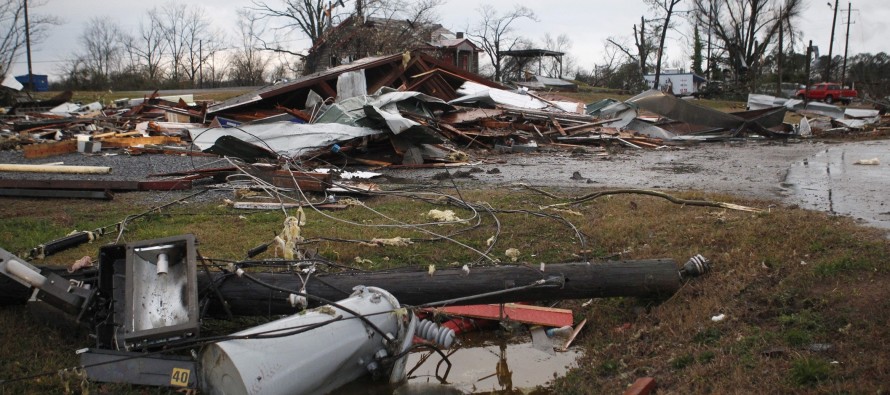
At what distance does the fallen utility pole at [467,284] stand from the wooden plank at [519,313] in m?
0.23

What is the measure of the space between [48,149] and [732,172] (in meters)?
13.0

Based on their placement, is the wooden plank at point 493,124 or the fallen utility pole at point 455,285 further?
the wooden plank at point 493,124

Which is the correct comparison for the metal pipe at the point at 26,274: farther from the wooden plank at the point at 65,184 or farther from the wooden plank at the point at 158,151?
the wooden plank at the point at 158,151

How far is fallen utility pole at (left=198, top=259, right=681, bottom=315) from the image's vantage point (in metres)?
4.04

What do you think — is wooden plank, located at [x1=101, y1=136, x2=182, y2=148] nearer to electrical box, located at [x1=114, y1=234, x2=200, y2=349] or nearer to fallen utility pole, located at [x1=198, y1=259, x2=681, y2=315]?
fallen utility pole, located at [x1=198, y1=259, x2=681, y2=315]

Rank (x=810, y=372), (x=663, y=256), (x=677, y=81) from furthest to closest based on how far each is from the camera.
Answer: (x=677, y=81), (x=663, y=256), (x=810, y=372)

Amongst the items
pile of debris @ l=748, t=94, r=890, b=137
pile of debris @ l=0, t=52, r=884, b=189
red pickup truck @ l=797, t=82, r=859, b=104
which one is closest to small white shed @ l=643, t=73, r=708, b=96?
red pickup truck @ l=797, t=82, r=859, b=104

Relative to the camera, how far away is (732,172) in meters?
11.1

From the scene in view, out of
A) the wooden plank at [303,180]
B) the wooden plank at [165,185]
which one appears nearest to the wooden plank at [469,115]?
the wooden plank at [303,180]

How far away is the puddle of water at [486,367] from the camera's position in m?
3.90

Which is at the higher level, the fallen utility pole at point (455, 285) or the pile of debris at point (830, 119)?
the pile of debris at point (830, 119)

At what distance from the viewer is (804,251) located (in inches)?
190

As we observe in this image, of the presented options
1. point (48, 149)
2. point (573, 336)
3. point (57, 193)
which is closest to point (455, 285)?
point (573, 336)

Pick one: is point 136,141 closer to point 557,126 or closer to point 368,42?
point 557,126
